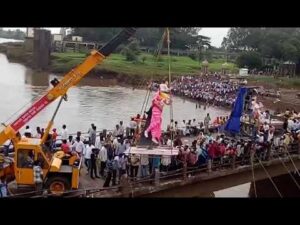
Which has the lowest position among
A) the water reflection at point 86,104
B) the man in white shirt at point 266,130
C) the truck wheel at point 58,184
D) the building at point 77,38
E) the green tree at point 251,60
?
the water reflection at point 86,104

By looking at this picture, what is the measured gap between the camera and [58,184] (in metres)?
10.8

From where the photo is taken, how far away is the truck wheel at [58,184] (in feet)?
35.3

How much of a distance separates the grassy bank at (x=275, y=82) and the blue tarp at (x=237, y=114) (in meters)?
41.4

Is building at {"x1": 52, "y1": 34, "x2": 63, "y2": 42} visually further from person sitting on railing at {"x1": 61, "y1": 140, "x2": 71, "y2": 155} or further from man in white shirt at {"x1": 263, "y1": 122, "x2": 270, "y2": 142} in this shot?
person sitting on railing at {"x1": 61, "y1": 140, "x2": 71, "y2": 155}

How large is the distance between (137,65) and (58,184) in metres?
61.6

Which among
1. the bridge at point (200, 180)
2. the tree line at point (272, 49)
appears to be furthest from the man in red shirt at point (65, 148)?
the tree line at point (272, 49)

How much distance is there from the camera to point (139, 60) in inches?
2906

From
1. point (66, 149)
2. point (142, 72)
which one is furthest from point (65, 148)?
point (142, 72)

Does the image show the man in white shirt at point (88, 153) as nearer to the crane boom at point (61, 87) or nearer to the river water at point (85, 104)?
the crane boom at point (61, 87)
